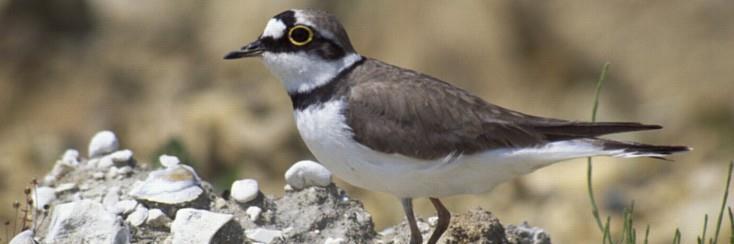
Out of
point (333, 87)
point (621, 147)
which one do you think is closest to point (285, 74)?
point (333, 87)

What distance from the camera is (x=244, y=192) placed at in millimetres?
6238

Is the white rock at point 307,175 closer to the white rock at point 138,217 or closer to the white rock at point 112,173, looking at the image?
the white rock at point 138,217

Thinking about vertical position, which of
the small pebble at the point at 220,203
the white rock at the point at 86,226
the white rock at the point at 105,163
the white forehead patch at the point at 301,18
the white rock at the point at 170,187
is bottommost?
the white rock at the point at 86,226

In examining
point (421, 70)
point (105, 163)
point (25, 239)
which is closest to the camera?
point (25, 239)

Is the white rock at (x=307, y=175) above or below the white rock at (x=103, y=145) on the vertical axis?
below

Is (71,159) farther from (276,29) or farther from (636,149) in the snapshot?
(636,149)

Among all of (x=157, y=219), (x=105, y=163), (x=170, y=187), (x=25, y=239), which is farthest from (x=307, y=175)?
(x=25, y=239)

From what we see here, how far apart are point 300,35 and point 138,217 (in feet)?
3.28

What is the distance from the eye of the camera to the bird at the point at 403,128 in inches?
222

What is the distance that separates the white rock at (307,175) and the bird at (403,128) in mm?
537

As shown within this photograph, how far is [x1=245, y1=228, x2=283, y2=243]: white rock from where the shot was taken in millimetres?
5977

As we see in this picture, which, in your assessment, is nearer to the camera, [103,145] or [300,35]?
[300,35]

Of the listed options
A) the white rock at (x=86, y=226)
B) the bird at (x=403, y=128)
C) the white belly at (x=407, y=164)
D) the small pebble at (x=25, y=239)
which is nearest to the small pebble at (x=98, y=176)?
the white rock at (x=86, y=226)

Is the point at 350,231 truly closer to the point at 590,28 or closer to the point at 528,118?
the point at 528,118
